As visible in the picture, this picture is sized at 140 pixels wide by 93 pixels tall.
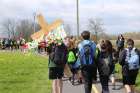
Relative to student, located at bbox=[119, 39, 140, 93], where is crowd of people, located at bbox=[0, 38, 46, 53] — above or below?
below

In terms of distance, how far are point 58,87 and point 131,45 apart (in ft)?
8.14

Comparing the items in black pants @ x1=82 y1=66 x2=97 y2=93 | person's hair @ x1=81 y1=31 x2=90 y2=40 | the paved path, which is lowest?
the paved path

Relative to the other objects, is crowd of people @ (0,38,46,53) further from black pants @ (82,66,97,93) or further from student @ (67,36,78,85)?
black pants @ (82,66,97,93)

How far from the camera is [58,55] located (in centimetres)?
1509

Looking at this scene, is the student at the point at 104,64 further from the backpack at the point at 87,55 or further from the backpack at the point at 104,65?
the backpack at the point at 87,55

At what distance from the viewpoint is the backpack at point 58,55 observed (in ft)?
49.3

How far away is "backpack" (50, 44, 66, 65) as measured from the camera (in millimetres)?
15023

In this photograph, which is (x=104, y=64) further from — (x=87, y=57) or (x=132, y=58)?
(x=132, y=58)

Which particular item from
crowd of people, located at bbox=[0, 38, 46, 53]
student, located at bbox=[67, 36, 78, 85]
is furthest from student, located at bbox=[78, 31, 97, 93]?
crowd of people, located at bbox=[0, 38, 46, 53]

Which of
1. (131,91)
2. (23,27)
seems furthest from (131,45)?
(23,27)

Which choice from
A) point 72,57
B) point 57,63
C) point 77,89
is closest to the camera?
point 57,63

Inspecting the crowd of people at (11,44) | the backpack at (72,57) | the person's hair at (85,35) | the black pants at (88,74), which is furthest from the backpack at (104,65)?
the crowd of people at (11,44)

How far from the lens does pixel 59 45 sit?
15.2 metres

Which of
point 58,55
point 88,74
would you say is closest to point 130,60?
point 88,74
